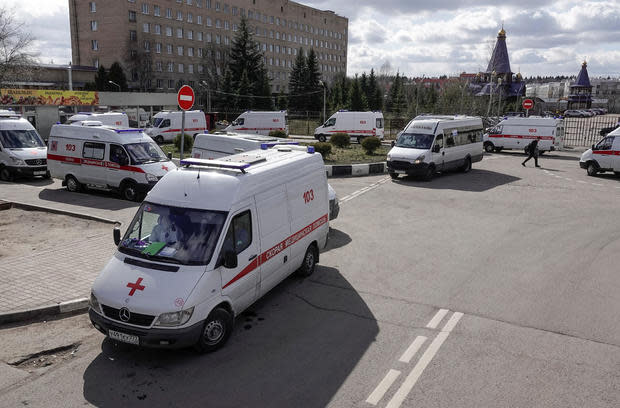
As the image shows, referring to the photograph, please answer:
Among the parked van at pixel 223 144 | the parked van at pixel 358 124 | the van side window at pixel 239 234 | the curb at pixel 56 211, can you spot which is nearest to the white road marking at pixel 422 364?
the van side window at pixel 239 234

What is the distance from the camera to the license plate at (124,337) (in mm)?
5846

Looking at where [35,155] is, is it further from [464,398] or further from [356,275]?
[464,398]

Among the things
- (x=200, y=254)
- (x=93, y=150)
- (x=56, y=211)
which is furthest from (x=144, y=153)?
(x=200, y=254)

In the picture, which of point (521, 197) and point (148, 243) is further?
point (521, 197)

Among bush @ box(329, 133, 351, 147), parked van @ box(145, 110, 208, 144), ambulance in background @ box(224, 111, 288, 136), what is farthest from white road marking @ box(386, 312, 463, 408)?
ambulance in background @ box(224, 111, 288, 136)

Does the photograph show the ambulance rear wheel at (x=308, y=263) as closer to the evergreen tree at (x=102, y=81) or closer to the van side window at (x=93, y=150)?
the van side window at (x=93, y=150)

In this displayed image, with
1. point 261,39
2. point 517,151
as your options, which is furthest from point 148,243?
point 261,39

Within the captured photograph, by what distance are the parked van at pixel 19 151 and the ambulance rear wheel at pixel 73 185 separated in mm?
2961

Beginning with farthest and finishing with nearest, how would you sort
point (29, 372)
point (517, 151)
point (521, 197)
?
1. point (517, 151)
2. point (521, 197)
3. point (29, 372)

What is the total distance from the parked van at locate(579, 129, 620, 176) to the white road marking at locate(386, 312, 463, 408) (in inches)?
669

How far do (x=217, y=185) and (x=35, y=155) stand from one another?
14994 millimetres

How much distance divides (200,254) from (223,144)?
9665mm

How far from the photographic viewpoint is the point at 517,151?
32938mm

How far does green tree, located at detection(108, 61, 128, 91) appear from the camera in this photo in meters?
63.7
